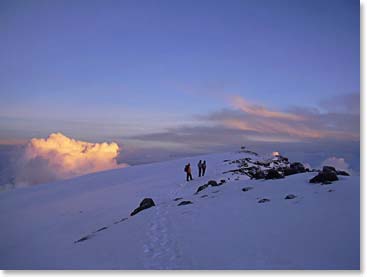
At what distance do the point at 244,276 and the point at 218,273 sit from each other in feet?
1.71

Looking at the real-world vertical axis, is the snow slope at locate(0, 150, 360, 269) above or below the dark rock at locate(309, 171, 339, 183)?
below

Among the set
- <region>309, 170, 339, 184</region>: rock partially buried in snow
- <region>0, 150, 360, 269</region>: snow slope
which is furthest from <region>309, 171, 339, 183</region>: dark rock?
<region>0, 150, 360, 269</region>: snow slope

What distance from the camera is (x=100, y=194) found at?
63.7 ft

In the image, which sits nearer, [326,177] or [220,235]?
[220,235]

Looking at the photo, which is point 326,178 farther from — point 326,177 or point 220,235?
point 220,235

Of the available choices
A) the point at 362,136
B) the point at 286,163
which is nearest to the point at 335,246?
the point at 362,136

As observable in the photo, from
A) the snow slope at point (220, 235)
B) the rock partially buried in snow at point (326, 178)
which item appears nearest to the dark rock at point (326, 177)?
the rock partially buried in snow at point (326, 178)

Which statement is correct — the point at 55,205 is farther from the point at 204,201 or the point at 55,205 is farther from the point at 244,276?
the point at 244,276

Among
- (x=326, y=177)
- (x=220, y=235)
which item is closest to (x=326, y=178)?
(x=326, y=177)

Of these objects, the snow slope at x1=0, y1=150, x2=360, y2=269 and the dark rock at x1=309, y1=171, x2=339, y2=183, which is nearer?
the snow slope at x1=0, y1=150, x2=360, y2=269

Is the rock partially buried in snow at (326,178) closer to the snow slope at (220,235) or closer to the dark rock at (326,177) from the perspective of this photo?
the dark rock at (326,177)

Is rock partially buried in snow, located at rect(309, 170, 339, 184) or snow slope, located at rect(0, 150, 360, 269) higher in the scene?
rock partially buried in snow, located at rect(309, 170, 339, 184)

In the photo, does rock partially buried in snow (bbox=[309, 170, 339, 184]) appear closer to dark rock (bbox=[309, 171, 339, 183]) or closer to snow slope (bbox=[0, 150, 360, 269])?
dark rock (bbox=[309, 171, 339, 183])

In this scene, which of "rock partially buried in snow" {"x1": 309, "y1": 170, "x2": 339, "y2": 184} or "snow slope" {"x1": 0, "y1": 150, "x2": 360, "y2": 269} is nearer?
"snow slope" {"x1": 0, "y1": 150, "x2": 360, "y2": 269}
